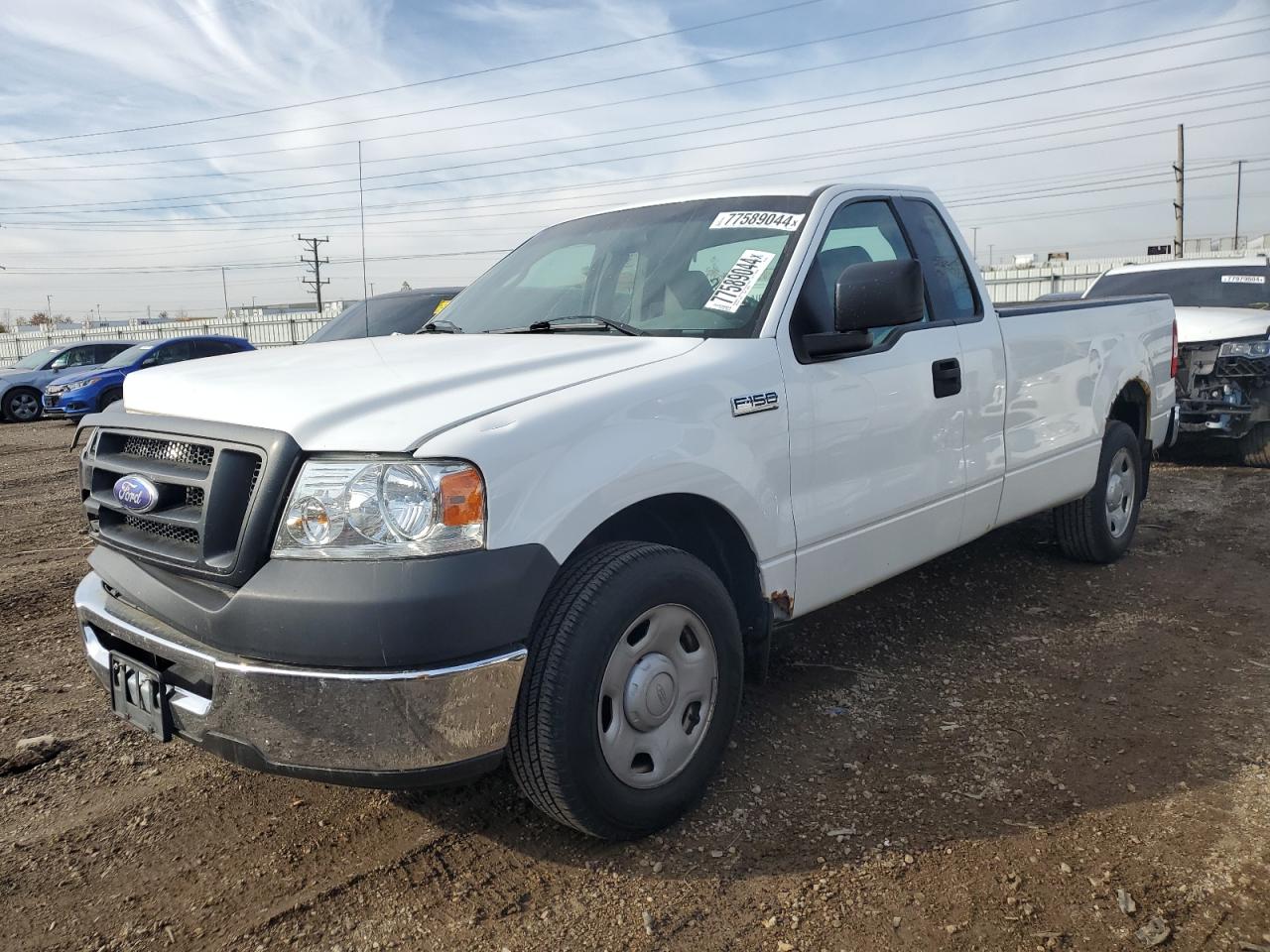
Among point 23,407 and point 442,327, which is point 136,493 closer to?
point 442,327

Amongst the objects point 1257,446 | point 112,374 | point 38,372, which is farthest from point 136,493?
point 38,372

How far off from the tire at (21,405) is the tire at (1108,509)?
739 inches

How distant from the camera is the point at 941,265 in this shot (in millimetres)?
4098

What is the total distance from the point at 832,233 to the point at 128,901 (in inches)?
119

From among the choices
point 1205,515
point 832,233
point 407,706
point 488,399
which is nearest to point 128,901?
point 407,706

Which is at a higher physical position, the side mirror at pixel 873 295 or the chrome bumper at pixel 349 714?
the side mirror at pixel 873 295

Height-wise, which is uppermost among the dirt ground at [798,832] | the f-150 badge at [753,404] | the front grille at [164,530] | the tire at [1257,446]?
the f-150 badge at [753,404]

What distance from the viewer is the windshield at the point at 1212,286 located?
9.15 m

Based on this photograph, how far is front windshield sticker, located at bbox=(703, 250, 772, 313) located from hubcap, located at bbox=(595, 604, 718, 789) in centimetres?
106

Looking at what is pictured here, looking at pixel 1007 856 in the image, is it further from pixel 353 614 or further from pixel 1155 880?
pixel 353 614

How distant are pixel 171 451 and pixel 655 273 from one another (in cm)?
173

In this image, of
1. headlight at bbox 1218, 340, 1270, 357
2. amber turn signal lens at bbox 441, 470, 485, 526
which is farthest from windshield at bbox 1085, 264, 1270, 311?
amber turn signal lens at bbox 441, 470, 485, 526

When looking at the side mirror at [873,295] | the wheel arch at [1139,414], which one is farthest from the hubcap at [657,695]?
the wheel arch at [1139,414]

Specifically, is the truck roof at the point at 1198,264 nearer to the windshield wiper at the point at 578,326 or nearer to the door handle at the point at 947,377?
the door handle at the point at 947,377
